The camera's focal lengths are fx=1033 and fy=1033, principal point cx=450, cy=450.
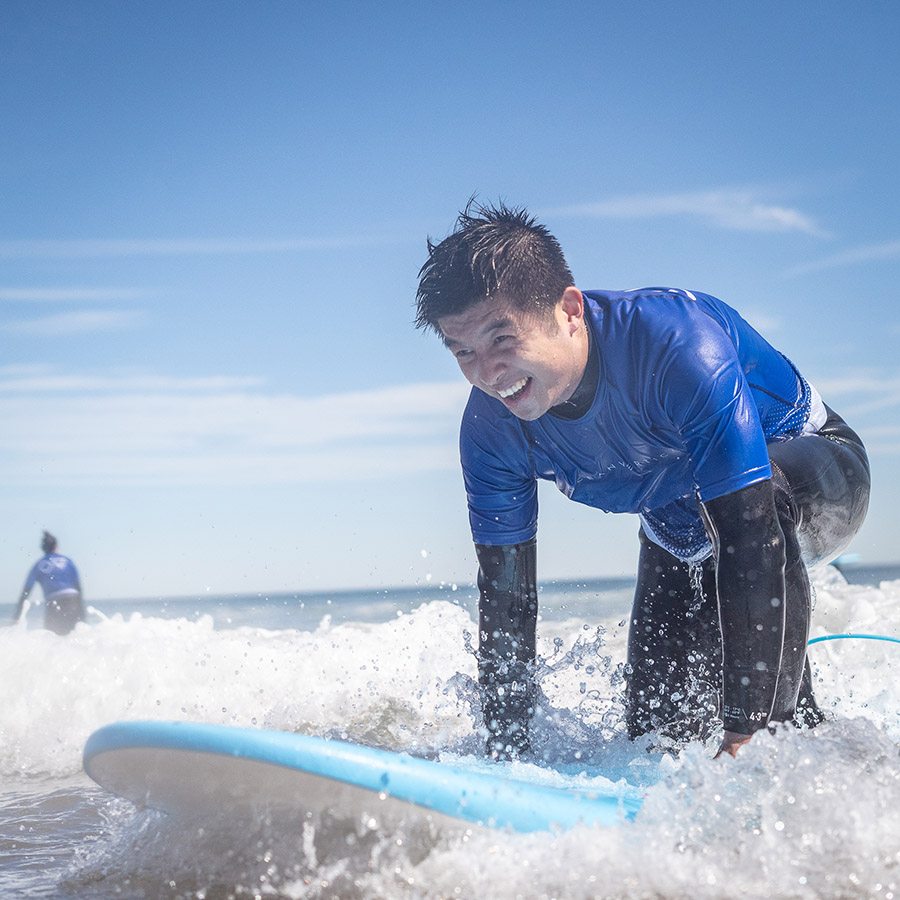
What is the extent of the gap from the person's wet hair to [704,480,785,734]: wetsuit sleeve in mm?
689

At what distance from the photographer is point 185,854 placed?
7.84 feet

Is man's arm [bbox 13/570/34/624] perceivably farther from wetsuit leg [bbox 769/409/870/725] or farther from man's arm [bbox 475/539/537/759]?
wetsuit leg [bbox 769/409/870/725]

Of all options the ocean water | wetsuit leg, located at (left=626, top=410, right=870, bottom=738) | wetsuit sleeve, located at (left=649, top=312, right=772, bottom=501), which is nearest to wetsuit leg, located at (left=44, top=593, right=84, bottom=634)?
the ocean water

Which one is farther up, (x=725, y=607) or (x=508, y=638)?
(x=725, y=607)

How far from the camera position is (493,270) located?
8.42ft

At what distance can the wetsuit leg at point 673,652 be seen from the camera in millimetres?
3348

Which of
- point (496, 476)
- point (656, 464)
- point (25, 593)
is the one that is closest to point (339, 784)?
point (496, 476)

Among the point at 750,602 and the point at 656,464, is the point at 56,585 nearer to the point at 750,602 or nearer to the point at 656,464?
the point at 656,464

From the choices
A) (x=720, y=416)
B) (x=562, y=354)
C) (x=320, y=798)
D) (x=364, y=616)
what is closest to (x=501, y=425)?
(x=562, y=354)

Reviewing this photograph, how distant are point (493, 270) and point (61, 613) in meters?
9.74

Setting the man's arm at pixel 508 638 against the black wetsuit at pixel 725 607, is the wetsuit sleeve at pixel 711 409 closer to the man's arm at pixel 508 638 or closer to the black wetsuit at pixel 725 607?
the black wetsuit at pixel 725 607

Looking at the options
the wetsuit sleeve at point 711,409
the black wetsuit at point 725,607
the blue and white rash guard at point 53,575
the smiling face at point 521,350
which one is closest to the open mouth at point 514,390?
the smiling face at point 521,350

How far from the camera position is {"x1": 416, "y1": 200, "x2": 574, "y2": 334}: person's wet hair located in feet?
8.42

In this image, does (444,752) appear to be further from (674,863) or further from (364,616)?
(364,616)
